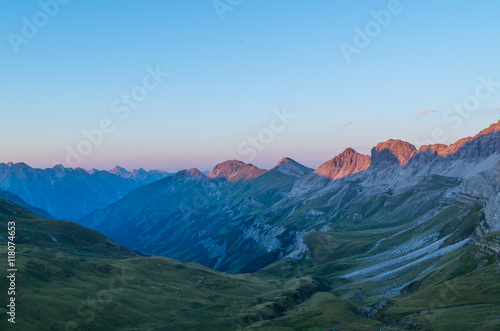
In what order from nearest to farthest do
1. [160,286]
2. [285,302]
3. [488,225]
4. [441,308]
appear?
[441,308] → [160,286] → [285,302] → [488,225]

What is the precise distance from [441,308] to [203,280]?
92171 mm

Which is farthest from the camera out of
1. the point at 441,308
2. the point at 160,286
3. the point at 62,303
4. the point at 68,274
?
the point at 160,286

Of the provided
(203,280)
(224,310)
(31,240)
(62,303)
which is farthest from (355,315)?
(31,240)

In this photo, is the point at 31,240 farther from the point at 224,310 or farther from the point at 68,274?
the point at 224,310

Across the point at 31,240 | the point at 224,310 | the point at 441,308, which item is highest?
the point at 31,240

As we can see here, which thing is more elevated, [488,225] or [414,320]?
[488,225]

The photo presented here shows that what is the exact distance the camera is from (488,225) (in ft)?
492

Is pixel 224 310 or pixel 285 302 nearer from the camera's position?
pixel 224 310

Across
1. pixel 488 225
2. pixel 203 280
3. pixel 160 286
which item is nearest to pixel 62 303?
pixel 160 286

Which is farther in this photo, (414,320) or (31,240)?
(31,240)

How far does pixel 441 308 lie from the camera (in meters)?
97.0

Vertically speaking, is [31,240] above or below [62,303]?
above

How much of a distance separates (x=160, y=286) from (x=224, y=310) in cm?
2694

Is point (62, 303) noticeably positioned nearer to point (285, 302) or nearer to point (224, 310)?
point (224, 310)
